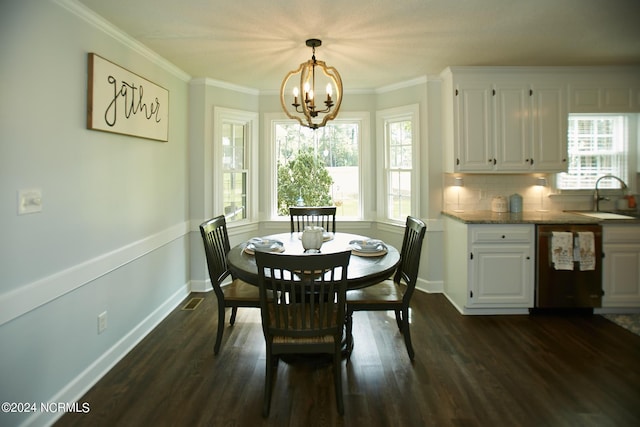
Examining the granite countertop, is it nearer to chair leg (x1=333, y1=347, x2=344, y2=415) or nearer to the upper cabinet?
the upper cabinet

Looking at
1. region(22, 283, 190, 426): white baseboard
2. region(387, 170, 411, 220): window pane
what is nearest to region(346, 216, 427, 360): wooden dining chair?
region(387, 170, 411, 220): window pane

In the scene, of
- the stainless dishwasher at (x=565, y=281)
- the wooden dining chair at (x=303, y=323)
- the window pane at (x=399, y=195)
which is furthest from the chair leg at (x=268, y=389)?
the window pane at (x=399, y=195)

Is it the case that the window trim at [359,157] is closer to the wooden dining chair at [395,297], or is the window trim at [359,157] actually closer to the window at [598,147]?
the wooden dining chair at [395,297]

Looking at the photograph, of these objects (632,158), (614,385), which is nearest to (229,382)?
(614,385)

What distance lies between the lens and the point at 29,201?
1952 mm

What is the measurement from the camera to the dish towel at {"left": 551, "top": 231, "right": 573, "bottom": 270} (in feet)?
11.3

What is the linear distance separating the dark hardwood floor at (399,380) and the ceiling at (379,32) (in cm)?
239

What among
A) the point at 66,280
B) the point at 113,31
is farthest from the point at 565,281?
the point at 113,31

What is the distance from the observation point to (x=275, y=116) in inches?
187

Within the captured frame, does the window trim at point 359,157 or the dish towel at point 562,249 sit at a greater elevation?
the window trim at point 359,157

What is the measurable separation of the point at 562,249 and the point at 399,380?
6.86ft

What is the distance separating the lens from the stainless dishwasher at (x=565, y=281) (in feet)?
11.4

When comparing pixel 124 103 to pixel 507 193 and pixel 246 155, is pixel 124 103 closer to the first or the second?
pixel 246 155

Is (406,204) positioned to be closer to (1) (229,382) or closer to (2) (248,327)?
(2) (248,327)
